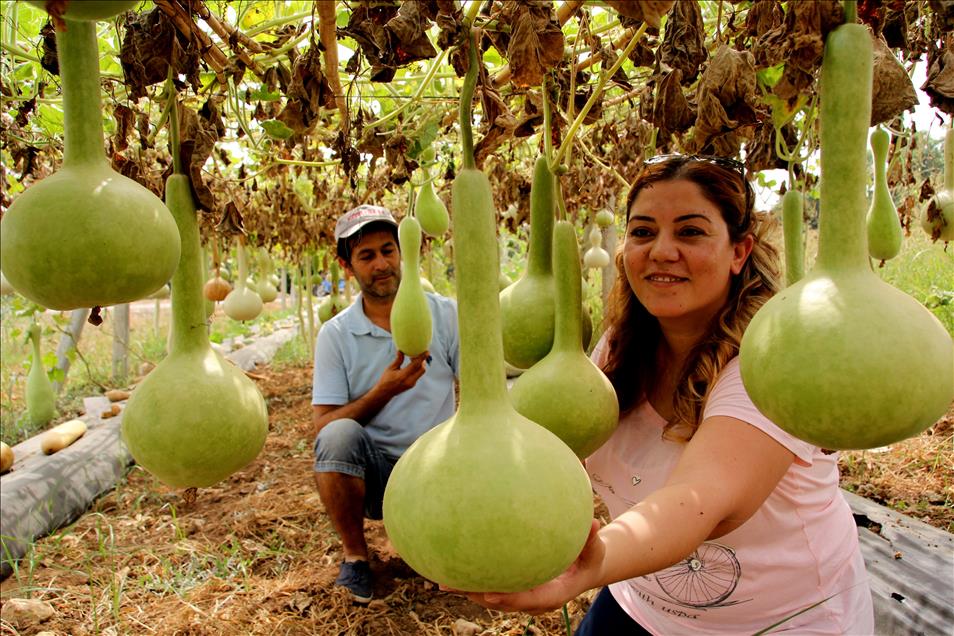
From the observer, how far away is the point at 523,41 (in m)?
0.78

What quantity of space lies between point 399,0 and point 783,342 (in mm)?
710

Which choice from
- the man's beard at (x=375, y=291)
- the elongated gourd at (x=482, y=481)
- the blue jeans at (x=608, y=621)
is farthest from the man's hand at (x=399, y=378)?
the elongated gourd at (x=482, y=481)

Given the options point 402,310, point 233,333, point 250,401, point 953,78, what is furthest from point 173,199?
point 233,333

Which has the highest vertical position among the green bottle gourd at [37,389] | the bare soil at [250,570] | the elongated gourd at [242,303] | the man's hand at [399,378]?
the man's hand at [399,378]

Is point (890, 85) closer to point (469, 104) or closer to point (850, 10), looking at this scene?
point (850, 10)

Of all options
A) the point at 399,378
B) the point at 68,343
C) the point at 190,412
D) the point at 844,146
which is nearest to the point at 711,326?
the point at 844,146

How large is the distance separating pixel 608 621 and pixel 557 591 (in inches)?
53.3

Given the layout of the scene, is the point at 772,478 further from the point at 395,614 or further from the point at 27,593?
the point at 27,593

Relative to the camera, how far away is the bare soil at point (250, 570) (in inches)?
111

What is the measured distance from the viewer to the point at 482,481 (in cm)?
68

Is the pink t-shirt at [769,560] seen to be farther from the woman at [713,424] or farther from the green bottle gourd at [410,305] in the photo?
the green bottle gourd at [410,305]

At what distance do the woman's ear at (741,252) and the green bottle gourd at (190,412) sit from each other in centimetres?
138

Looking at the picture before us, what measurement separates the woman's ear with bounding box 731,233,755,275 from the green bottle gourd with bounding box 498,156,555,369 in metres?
0.85

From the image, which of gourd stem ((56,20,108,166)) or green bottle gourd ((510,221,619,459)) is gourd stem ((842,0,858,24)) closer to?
green bottle gourd ((510,221,619,459))
